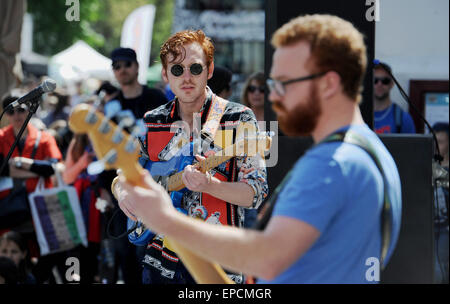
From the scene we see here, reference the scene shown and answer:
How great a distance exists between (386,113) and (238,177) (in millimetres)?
3052

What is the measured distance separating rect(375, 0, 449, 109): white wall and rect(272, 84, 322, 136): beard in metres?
4.93

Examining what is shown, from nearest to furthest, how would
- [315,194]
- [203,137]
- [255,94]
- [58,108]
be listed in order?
1. [315,194]
2. [203,137]
3. [255,94]
4. [58,108]

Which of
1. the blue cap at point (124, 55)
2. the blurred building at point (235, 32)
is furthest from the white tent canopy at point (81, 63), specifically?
the blue cap at point (124, 55)

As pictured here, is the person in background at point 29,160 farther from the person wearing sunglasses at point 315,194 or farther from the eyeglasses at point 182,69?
the person wearing sunglasses at point 315,194

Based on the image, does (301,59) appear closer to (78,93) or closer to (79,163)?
(79,163)

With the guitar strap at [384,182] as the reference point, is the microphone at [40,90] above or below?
above

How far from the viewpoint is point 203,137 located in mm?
3273

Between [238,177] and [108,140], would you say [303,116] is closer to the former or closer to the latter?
[108,140]

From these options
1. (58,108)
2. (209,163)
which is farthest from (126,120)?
(58,108)

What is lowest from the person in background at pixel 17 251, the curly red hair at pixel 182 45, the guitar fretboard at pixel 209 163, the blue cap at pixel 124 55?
the person in background at pixel 17 251

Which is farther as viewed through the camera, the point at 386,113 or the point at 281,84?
the point at 386,113

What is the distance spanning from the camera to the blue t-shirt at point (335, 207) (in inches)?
68.9

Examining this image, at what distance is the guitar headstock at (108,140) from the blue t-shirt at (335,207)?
42cm
